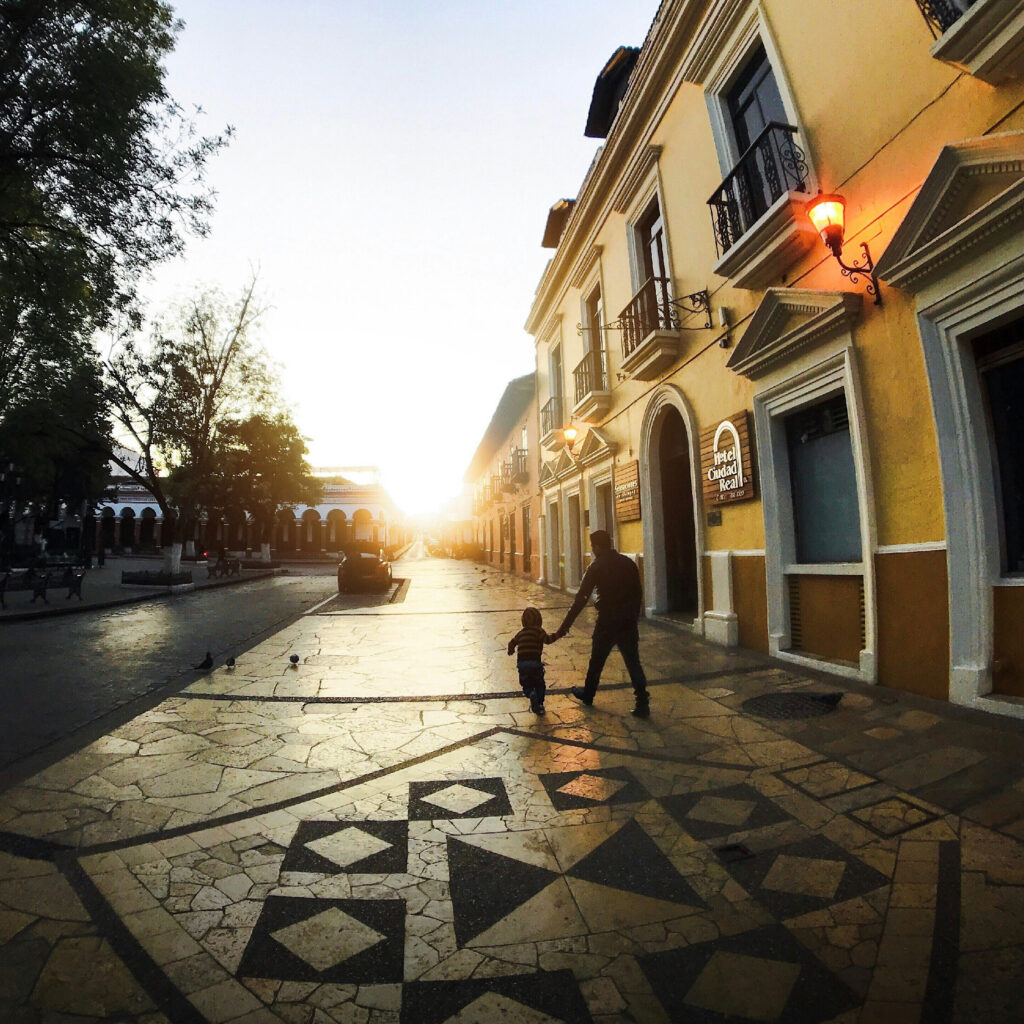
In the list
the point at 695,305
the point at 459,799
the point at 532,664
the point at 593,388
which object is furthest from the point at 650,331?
the point at 459,799

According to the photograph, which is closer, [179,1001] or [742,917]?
[179,1001]

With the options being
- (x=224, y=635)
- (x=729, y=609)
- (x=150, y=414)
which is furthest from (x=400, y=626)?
(x=150, y=414)

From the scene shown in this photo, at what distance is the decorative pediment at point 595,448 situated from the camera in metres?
11.8

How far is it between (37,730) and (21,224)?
700 cm

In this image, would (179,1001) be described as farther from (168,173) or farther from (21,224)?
(168,173)

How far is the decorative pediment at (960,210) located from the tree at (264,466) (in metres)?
22.1

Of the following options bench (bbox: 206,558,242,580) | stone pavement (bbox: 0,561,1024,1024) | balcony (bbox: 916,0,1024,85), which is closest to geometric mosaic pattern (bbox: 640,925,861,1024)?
stone pavement (bbox: 0,561,1024,1024)

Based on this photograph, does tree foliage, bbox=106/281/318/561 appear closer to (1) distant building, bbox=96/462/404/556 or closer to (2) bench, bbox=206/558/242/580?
(2) bench, bbox=206/558/242/580

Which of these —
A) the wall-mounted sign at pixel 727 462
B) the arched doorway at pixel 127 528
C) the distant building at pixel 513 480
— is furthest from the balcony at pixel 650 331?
the arched doorway at pixel 127 528

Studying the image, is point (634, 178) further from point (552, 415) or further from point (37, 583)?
point (37, 583)

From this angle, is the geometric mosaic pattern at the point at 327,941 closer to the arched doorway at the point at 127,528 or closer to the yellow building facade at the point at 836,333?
the yellow building facade at the point at 836,333

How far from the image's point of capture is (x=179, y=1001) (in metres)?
1.80

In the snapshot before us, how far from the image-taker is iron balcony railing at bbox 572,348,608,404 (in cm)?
1218

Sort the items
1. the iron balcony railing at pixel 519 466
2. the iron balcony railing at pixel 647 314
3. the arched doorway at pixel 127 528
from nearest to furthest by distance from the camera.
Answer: the iron balcony railing at pixel 647 314 → the iron balcony railing at pixel 519 466 → the arched doorway at pixel 127 528
